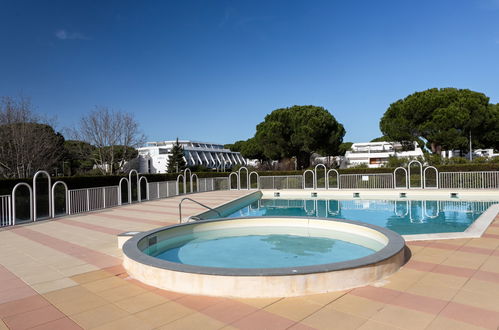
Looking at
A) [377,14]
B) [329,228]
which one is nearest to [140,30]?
[377,14]

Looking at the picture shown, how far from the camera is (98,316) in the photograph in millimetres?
3098

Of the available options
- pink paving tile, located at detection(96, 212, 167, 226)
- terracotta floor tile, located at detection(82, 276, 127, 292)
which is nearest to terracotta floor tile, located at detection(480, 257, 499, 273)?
terracotta floor tile, located at detection(82, 276, 127, 292)

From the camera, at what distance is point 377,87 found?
18844 millimetres

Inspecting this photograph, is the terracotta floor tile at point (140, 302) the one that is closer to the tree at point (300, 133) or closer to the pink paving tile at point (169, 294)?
the pink paving tile at point (169, 294)

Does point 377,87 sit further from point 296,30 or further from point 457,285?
point 457,285

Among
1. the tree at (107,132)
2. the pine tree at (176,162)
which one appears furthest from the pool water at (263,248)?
the pine tree at (176,162)

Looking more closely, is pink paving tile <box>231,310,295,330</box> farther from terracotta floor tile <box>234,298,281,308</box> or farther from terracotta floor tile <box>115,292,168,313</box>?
terracotta floor tile <box>115,292,168,313</box>

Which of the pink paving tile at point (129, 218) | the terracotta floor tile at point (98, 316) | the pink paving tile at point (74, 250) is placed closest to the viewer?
the terracotta floor tile at point (98, 316)

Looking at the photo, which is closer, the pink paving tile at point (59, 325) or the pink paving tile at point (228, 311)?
the pink paving tile at point (59, 325)

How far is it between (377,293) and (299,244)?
325 cm

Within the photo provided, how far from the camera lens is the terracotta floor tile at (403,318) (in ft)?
9.11

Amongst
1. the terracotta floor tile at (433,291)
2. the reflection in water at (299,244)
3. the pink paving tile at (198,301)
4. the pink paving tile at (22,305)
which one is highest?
the pink paving tile at (22,305)

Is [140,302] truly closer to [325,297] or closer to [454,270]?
[325,297]

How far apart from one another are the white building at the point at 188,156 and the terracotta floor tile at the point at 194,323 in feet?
154
